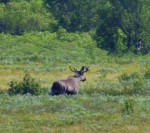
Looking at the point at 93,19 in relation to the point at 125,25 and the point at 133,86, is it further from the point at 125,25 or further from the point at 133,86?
the point at 133,86

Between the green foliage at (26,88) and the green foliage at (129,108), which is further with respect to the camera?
the green foliage at (26,88)

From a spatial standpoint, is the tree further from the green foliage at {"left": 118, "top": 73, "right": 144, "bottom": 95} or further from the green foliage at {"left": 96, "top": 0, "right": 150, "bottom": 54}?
the green foliage at {"left": 118, "top": 73, "right": 144, "bottom": 95}

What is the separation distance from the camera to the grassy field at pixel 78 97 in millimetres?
25000

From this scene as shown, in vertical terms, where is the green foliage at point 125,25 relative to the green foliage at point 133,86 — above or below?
above

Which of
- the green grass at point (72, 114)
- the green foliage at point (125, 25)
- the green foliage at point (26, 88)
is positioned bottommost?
the green grass at point (72, 114)

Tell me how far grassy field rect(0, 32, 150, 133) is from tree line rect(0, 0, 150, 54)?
181cm

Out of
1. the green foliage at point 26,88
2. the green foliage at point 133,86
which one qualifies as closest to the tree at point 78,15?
the green foliage at point 133,86

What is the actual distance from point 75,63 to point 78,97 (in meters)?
22.0

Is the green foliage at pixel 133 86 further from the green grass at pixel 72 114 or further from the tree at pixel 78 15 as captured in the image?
the tree at pixel 78 15

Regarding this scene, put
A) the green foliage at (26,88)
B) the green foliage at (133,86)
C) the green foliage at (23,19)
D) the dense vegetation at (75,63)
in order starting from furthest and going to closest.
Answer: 1. the green foliage at (23,19)
2. the green foliage at (133,86)
3. the green foliage at (26,88)
4. the dense vegetation at (75,63)

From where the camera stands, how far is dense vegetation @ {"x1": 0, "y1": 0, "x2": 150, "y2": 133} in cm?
2592

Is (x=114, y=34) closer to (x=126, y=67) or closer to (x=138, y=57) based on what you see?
(x=138, y=57)

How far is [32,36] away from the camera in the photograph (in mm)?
64375

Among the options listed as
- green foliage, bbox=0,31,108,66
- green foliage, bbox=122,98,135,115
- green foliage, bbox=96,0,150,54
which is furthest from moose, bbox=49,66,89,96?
green foliage, bbox=96,0,150,54
